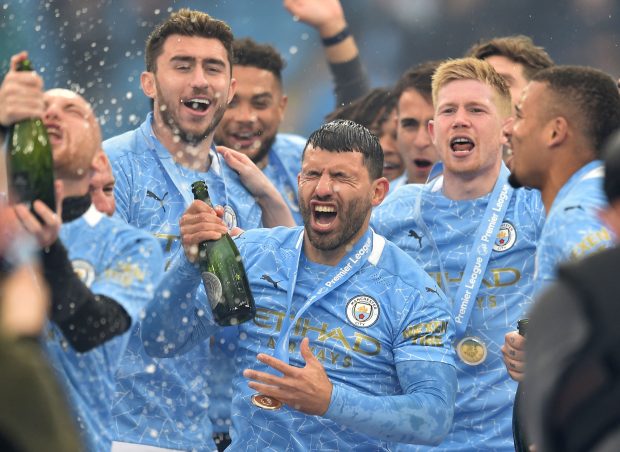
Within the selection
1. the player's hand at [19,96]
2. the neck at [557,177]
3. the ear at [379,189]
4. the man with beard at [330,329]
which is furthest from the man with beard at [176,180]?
the neck at [557,177]

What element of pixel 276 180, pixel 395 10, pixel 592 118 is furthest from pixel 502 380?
pixel 395 10

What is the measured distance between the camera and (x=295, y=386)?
4133 millimetres

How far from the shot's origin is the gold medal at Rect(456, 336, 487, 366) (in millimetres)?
4973

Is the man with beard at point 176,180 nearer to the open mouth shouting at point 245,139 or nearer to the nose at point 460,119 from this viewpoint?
the open mouth shouting at point 245,139

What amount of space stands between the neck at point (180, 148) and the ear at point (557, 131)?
1.57m

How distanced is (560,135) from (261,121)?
2.16 metres

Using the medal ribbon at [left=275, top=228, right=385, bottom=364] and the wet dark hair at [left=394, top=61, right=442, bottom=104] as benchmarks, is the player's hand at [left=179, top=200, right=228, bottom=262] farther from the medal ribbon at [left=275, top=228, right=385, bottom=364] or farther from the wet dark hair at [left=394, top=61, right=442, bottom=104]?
the wet dark hair at [left=394, top=61, right=442, bottom=104]

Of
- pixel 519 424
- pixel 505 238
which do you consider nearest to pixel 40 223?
pixel 519 424

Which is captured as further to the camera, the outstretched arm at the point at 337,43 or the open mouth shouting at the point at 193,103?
the outstretched arm at the point at 337,43

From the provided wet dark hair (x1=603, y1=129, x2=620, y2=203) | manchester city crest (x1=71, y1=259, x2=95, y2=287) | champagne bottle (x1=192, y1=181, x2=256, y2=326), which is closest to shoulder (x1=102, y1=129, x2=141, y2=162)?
champagne bottle (x1=192, y1=181, x2=256, y2=326)

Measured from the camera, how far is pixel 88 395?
383 centimetres

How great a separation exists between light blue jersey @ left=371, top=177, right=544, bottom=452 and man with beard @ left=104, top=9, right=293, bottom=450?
2.08 ft

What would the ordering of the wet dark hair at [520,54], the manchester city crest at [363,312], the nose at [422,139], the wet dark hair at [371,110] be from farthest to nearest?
the wet dark hair at [371,110] < the nose at [422,139] < the wet dark hair at [520,54] < the manchester city crest at [363,312]

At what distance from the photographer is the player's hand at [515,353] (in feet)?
14.6
